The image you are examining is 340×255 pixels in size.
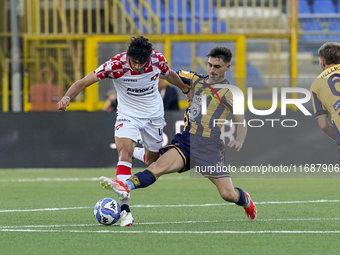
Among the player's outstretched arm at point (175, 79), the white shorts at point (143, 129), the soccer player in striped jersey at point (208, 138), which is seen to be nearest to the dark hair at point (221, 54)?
the soccer player in striped jersey at point (208, 138)

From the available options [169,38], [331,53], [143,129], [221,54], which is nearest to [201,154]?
[143,129]

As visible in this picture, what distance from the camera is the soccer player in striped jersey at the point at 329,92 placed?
17.8 feet

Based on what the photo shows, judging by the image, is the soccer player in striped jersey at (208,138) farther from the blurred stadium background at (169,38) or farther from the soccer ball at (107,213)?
the blurred stadium background at (169,38)

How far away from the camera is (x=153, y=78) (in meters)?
6.36

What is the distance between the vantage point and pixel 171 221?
6.13 m

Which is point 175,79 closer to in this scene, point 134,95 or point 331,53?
point 134,95

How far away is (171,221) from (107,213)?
0.64m

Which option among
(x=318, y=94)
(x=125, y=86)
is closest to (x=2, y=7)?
(x=125, y=86)

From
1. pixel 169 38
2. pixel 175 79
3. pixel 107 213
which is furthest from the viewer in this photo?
pixel 169 38

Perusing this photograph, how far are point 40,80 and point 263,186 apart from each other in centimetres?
808

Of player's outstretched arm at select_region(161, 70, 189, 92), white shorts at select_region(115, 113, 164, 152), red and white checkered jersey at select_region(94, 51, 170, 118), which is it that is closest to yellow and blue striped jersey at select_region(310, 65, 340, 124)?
player's outstretched arm at select_region(161, 70, 189, 92)

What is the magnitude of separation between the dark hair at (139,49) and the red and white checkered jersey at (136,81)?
256 millimetres

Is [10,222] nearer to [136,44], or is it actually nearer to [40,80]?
[136,44]

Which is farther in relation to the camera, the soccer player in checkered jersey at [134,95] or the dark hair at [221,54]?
the dark hair at [221,54]
